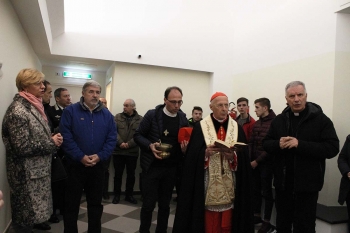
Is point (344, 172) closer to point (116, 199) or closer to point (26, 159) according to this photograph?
point (26, 159)

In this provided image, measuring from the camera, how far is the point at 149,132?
3123 millimetres

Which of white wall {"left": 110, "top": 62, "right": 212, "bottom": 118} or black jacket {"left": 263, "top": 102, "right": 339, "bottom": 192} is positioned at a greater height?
white wall {"left": 110, "top": 62, "right": 212, "bottom": 118}

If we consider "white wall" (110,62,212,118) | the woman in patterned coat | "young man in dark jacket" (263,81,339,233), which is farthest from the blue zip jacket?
"white wall" (110,62,212,118)

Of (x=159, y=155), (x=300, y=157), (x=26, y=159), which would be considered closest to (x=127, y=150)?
(x=159, y=155)

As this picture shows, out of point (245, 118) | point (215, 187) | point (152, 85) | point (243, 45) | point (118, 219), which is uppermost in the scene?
point (243, 45)

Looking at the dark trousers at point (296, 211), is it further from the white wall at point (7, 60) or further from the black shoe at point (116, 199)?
the black shoe at point (116, 199)

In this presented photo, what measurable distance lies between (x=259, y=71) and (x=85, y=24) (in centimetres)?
327

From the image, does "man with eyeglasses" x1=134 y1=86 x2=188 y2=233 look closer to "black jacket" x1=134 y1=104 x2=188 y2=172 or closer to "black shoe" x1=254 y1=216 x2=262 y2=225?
"black jacket" x1=134 y1=104 x2=188 y2=172

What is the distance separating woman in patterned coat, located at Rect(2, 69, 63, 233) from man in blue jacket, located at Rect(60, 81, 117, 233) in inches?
14.6

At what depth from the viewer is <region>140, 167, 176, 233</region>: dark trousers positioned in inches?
119

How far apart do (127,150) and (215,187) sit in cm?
294

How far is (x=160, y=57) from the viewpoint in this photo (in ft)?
18.8

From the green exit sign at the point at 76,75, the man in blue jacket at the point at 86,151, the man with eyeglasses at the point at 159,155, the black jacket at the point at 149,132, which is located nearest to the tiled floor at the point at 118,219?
the man with eyeglasses at the point at 159,155

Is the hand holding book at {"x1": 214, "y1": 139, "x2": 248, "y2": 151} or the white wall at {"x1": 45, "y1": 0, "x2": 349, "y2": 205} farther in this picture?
the white wall at {"x1": 45, "y1": 0, "x2": 349, "y2": 205}
